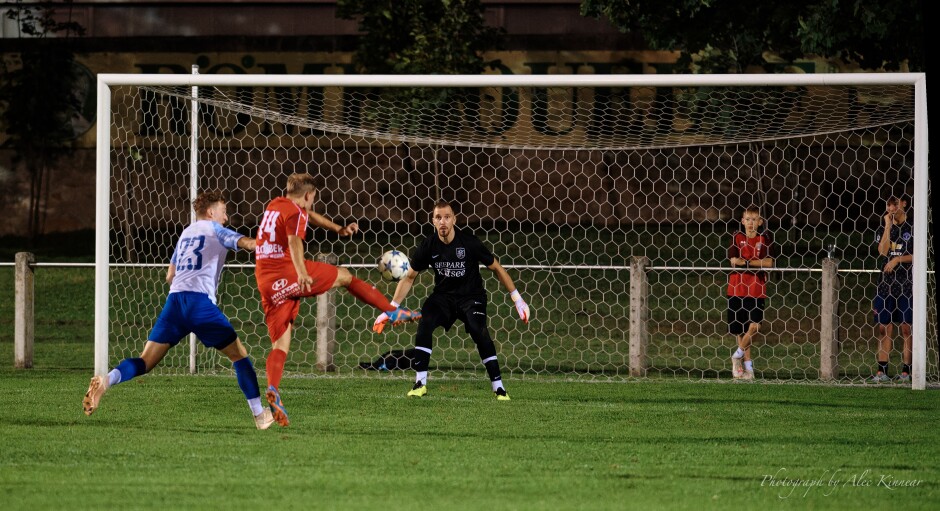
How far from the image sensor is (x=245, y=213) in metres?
23.9

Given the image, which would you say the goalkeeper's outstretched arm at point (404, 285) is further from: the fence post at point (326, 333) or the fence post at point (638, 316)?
the fence post at point (638, 316)

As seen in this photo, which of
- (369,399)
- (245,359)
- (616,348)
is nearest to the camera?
(245,359)

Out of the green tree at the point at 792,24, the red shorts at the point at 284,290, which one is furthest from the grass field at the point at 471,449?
the green tree at the point at 792,24

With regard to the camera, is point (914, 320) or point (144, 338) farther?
point (144, 338)

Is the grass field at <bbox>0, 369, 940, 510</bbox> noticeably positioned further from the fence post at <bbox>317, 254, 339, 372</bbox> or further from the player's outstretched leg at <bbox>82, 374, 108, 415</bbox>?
the fence post at <bbox>317, 254, 339, 372</bbox>

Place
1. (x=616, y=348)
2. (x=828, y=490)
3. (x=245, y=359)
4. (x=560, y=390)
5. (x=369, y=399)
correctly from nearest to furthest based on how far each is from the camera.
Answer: (x=828, y=490) → (x=245, y=359) → (x=369, y=399) → (x=560, y=390) → (x=616, y=348)

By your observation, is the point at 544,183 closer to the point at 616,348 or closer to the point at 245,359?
the point at 616,348

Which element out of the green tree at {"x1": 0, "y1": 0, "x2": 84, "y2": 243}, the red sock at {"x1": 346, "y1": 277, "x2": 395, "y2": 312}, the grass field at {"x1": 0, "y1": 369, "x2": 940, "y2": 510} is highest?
the green tree at {"x1": 0, "y1": 0, "x2": 84, "y2": 243}

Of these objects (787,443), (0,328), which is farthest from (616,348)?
(0,328)

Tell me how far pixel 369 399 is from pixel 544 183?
47.1 ft

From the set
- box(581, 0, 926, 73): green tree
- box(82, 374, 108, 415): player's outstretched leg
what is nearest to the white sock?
box(82, 374, 108, 415): player's outstretched leg

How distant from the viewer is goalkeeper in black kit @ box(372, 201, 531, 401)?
32.5ft

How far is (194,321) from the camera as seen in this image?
7.94m

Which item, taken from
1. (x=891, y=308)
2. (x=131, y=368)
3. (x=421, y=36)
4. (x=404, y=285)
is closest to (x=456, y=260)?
(x=404, y=285)
